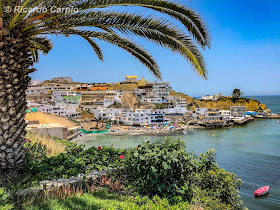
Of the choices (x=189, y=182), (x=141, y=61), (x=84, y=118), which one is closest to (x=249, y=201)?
(x=189, y=182)

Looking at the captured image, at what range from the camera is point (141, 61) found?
560cm

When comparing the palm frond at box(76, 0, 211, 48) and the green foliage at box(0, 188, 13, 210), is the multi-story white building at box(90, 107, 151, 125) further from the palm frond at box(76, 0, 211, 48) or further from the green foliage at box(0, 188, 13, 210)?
the green foliage at box(0, 188, 13, 210)

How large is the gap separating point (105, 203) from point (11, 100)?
2428 mm

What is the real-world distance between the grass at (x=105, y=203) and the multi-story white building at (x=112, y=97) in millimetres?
49638

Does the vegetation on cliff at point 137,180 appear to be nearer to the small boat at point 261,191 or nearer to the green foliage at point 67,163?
the green foliage at point 67,163

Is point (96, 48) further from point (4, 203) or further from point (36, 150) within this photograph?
point (4, 203)

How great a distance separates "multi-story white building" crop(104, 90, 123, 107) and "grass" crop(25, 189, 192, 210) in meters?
49.6

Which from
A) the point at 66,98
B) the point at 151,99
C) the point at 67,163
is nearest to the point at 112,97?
the point at 151,99

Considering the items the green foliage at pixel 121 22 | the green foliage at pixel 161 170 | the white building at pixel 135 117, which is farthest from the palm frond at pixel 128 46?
the white building at pixel 135 117

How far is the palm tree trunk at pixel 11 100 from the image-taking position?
11.6 ft

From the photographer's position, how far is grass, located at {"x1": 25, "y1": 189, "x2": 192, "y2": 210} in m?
2.81

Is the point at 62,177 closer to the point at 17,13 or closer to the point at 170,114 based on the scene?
the point at 17,13

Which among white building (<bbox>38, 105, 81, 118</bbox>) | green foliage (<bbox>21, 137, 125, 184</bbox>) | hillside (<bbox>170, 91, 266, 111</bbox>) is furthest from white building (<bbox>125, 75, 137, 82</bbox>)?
green foliage (<bbox>21, 137, 125, 184</bbox>)

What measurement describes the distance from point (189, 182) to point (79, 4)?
163 inches
